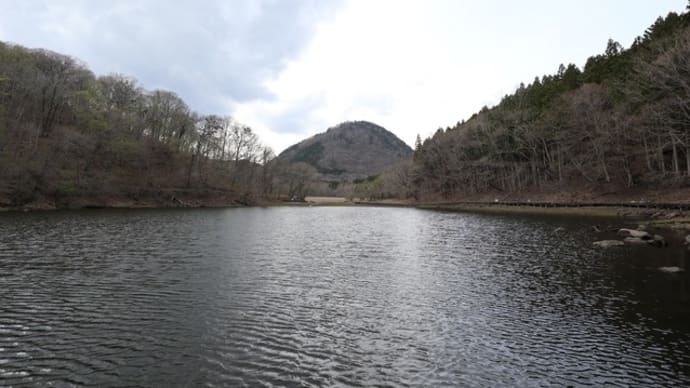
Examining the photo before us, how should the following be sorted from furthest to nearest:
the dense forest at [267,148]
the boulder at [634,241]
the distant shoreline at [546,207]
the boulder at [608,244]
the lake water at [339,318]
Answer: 1. the dense forest at [267,148]
2. the distant shoreline at [546,207]
3. the boulder at [634,241]
4. the boulder at [608,244]
5. the lake water at [339,318]

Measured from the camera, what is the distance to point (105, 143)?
89.6 meters

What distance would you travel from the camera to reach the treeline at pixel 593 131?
50.5 m

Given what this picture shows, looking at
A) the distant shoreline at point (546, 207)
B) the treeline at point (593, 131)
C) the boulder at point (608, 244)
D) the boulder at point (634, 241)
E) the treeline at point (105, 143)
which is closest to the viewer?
the boulder at point (608, 244)

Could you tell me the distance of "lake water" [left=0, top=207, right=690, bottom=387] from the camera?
9.61 meters

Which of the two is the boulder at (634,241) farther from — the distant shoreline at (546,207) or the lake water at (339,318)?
the distant shoreline at (546,207)

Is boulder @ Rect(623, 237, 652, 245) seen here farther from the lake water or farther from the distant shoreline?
the distant shoreline

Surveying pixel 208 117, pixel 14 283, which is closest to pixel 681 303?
pixel 14 283

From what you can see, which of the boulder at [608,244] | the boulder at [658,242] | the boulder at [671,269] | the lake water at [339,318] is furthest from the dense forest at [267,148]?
the lake water at [339,318]

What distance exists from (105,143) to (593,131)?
108 metres

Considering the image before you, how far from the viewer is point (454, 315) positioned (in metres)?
14.3

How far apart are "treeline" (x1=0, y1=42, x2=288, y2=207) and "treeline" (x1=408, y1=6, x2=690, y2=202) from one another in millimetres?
70485

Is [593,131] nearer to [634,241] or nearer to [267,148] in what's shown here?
[634,241]

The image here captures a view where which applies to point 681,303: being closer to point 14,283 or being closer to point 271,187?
point 14,283

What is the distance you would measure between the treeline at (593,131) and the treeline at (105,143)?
7048cm
